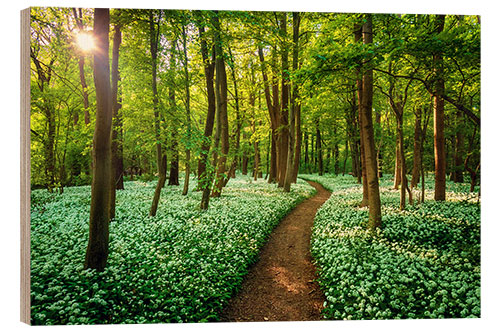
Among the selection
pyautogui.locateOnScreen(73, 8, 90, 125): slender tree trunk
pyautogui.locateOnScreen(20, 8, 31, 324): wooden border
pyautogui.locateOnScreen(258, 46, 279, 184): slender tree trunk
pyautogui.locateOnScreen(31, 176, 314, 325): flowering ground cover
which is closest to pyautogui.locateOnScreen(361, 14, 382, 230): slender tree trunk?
pyautogui.locateOnScreen(31, 176, 314, 325): flowering ground cover

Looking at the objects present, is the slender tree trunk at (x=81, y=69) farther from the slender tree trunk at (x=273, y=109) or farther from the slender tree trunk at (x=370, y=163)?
the slender tree trunk at (x=273, y=109)

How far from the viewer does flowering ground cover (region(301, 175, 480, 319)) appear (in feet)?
10.1

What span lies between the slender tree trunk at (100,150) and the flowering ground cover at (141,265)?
0.32 meters

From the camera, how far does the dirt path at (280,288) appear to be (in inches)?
133

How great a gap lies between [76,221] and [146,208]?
2124mm

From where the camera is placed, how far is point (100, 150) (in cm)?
348

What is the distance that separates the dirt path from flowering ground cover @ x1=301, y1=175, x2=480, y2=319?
0.27 m

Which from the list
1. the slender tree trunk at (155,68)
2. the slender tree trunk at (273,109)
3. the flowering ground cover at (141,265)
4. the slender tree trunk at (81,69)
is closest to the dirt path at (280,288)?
the flowering ground cover at (141,265)

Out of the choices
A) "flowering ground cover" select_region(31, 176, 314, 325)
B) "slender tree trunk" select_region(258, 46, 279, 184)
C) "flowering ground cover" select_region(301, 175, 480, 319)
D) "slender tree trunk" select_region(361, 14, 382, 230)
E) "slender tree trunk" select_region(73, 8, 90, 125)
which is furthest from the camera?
"slender tree trunk" select_region(258, 46, 279, 184)

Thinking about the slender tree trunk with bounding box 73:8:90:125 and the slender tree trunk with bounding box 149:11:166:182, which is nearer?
the slender tree trunk with bounding box 73:8:90:125

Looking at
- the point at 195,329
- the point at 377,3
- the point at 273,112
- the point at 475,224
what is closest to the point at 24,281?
the point at 195,329

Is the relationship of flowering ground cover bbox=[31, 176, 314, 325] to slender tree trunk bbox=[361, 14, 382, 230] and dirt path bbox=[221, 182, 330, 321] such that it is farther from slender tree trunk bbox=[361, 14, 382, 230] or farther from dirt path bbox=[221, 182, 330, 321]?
slender tree trunk bbox=[361, 14, 382, 230]

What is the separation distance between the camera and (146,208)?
751cm

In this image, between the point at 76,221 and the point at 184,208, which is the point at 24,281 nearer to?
the point at 76,221
